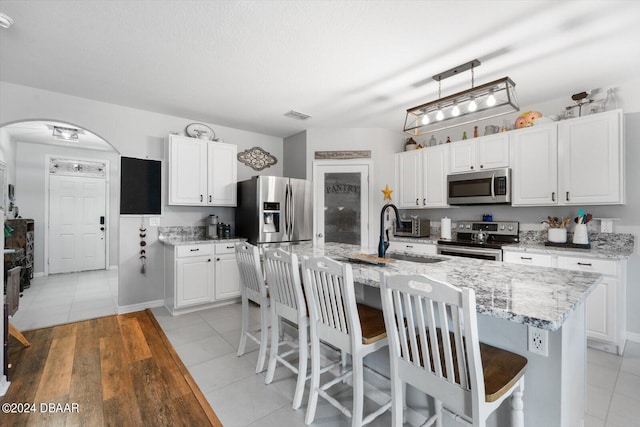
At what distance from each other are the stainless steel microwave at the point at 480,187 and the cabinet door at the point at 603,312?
1.22m

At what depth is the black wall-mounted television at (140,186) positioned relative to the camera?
12.1 ft

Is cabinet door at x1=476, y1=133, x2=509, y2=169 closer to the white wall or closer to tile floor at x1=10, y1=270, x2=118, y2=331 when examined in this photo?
the white wall

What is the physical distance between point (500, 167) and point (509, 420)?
9.84 ft

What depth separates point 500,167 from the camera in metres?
3.57

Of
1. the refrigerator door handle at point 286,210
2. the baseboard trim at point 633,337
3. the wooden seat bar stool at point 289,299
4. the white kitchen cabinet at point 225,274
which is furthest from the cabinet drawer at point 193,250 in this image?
the baseboard trim at point 633,337

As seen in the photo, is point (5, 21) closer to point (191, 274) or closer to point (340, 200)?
point (191, 274)

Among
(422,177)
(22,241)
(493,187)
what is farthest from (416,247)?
(22,241)

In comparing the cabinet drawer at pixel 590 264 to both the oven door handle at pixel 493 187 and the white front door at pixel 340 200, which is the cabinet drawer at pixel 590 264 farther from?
the white front door at pixel 340 200

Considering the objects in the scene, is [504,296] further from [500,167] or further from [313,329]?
[500,167]

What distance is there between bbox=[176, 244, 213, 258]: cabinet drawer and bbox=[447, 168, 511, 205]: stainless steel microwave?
325 cm

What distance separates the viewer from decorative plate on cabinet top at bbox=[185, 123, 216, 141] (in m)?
4.11

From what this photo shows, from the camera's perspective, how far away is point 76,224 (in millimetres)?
6004

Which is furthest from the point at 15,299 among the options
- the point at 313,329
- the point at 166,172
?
the point at 313,329

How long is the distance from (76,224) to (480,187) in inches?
288
